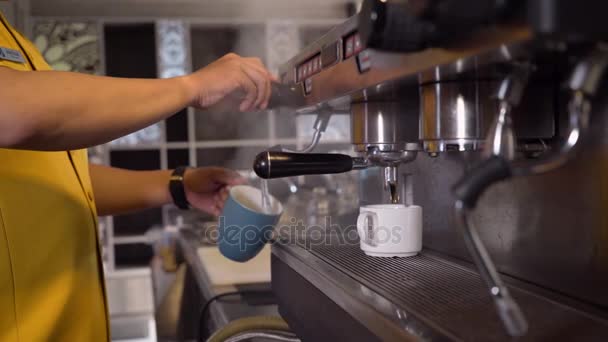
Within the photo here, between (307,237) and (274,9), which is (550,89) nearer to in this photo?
(307,237)

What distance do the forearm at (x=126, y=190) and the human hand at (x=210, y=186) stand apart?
0.05 m

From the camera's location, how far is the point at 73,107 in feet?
1.78

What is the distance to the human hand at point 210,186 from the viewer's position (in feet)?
3.32

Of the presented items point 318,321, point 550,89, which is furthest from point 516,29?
point 318,321

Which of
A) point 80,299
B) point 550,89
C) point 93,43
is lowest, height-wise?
point 80,299

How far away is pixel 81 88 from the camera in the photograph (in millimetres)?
554

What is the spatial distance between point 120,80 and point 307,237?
386mm

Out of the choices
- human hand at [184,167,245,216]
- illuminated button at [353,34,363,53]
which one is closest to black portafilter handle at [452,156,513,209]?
illuminated button at [353,34,363,53]

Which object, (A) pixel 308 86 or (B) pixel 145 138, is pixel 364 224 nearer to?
(A) pixel 308 86

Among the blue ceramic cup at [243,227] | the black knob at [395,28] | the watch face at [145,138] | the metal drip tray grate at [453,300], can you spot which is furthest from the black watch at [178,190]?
the watch face at [145,138]

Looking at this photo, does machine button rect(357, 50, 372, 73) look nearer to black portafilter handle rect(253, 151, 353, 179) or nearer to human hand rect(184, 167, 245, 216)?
black portafilter handle rect(253, 151, 353, 179)

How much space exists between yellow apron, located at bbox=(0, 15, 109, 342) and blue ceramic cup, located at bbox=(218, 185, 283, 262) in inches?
7.3

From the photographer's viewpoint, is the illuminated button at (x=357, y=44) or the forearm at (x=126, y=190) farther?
the forearm at (x=126, y=190)

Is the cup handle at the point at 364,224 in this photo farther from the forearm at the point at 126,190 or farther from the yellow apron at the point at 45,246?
the forearm at the point at 126,190
